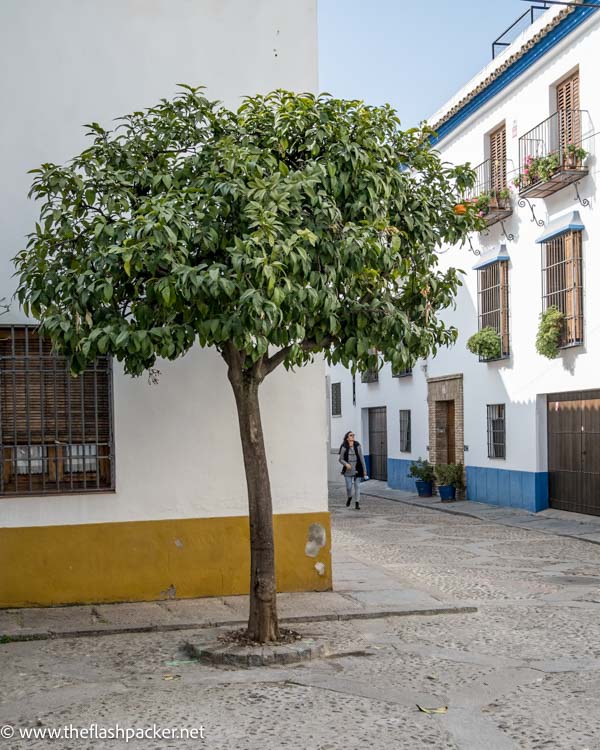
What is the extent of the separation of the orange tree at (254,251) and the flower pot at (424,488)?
1498cm

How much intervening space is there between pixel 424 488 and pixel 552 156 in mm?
8809

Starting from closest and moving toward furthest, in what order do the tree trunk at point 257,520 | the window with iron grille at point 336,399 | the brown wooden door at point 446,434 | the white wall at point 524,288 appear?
1. the tree trunk at point 257,520
2. the white wall at point 524,288
3. the brown wooden door at point 446,434
4. the window with iron grille at point 336,399

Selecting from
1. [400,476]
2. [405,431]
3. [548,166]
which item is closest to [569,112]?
[548,166]

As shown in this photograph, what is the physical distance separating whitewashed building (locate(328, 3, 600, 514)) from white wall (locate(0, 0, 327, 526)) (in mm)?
8311

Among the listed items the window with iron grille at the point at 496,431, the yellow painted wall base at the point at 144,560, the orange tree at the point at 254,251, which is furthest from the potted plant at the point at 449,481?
the orange tree at the point at 254,251

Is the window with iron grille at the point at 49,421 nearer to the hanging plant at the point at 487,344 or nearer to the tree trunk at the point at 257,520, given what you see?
the tree trunk at the point at 257,520

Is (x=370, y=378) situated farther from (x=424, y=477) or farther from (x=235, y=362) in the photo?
(x=235, y=362)

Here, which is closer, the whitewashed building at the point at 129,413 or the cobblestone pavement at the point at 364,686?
the cobblestone pavement at the point at 364,686

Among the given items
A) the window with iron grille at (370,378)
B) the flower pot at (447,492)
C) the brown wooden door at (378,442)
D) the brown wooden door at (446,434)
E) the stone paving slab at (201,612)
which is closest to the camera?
the stone paving slab at (201,612)

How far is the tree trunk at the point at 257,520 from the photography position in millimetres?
6973

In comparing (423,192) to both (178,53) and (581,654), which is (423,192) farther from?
(581,654)

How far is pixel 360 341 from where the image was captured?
6.95 m

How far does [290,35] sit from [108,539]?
4.96 meters

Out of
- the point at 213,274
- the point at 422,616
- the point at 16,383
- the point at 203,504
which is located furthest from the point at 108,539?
the point at 213,274
